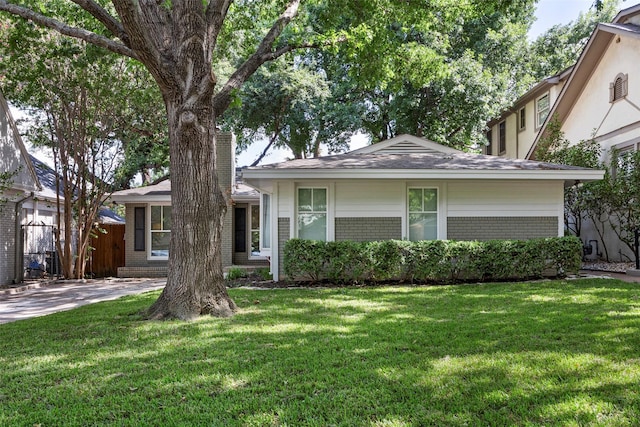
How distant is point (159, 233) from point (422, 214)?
9304 mm

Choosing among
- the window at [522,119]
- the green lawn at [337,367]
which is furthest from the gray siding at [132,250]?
the window at [522,119]

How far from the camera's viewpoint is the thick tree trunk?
6551 millimetres

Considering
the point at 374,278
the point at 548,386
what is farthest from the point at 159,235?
the point at 548,386

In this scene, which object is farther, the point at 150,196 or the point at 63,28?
the point at 150,196

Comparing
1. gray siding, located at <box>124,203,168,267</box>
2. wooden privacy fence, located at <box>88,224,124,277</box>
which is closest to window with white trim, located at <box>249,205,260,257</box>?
gray siding, located at <box>124,203,168,267</box>

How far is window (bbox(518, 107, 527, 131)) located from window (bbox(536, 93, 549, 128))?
121 cm

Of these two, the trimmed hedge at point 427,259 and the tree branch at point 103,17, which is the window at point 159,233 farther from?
the tree branch at point 103,17

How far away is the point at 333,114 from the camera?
20.3 m

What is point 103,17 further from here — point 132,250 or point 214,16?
point 132,250

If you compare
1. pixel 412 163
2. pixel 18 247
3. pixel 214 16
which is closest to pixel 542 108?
pixel 412 163

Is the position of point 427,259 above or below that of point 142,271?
above

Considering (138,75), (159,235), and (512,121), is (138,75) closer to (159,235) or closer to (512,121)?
(159,235)

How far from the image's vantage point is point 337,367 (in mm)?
4172

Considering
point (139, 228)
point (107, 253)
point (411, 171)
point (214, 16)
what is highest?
point (214, 16)
